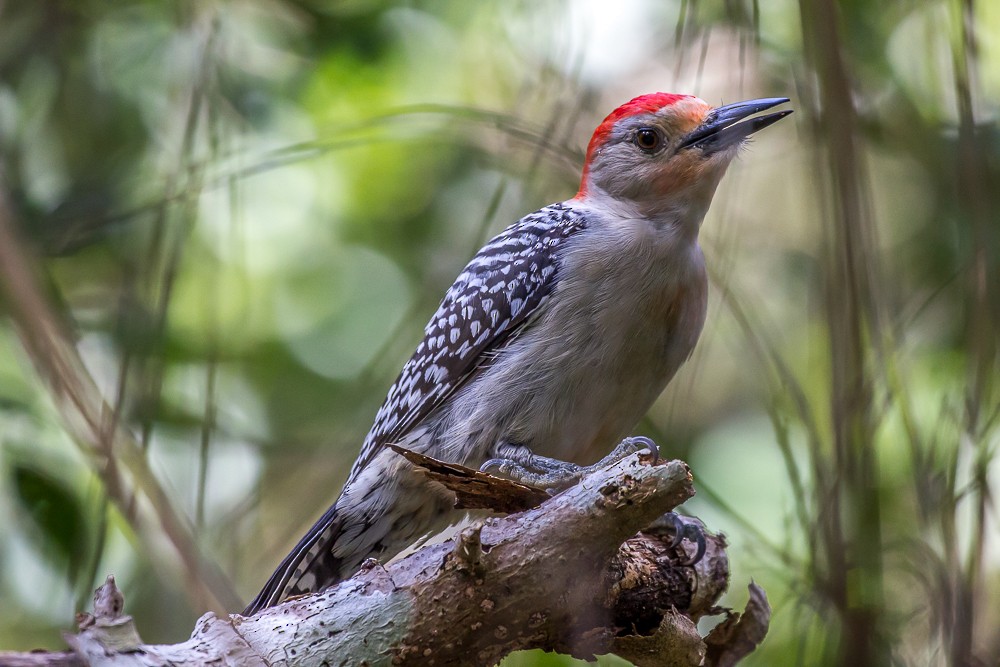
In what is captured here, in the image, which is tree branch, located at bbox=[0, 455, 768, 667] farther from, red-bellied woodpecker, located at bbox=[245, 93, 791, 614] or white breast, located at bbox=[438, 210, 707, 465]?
white breast, located at bbox=[438, 210, 707, 465]

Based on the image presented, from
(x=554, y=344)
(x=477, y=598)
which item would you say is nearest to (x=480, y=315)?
(x=554, y=344)

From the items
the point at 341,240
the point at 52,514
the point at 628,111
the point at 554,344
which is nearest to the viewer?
the point at 554,344

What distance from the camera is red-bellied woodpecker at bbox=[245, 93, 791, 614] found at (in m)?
3.57

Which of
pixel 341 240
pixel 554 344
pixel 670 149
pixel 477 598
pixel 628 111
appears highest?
pixel 341 240

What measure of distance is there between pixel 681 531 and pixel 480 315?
3.80 feet

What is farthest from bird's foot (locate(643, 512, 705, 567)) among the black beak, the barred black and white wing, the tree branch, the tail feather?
the black beak

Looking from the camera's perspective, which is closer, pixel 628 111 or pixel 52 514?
pixel 628 111

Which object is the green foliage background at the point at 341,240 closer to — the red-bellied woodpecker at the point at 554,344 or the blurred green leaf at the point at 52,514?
the blurred green leaf at the point at 52,514

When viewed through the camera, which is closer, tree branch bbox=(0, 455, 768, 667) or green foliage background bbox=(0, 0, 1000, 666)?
tree branch bbox=(0, 455, 768, 667)

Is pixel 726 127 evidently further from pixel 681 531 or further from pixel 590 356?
pixel 681 531

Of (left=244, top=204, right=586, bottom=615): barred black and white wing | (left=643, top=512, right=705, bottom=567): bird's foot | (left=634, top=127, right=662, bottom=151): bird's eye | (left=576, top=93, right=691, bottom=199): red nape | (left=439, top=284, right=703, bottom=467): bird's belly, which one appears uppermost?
(left=576, top=93, right=691, bottom=199): red nape

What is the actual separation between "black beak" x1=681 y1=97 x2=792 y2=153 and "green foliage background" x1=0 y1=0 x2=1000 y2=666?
0.17 m

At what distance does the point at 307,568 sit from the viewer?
3744mm

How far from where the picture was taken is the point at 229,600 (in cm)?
303
